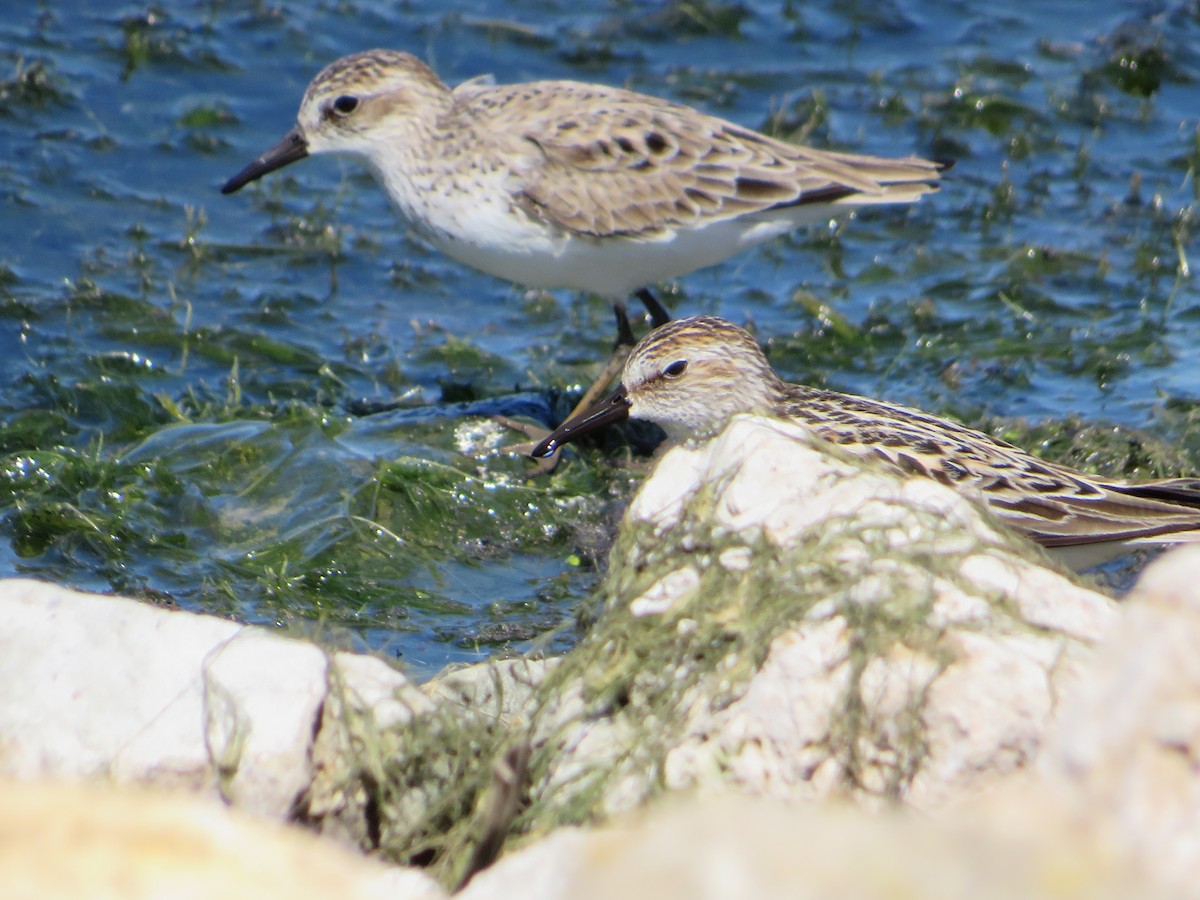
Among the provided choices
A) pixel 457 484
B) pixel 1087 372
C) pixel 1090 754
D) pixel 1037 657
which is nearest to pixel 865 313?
pixel 1087 372

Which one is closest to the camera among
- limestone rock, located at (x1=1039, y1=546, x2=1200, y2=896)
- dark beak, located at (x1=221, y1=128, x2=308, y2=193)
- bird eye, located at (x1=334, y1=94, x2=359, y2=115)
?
limestone rock, located at (x1=1039, y1=546, x2=1200, y2=896)

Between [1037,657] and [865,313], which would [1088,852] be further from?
[865,313]

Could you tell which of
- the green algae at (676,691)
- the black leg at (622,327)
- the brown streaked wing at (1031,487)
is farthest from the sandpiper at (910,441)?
the black leg at (622,327)

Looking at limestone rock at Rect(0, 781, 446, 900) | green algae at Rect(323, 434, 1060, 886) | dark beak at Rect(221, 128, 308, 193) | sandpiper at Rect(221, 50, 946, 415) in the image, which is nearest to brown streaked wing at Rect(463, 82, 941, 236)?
sandpiper at Rect(221, 50, 946, 415)

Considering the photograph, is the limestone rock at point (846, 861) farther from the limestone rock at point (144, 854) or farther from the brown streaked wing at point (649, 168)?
the brown streaked wing at point (649, 168)

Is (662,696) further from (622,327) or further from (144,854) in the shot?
(622,327)

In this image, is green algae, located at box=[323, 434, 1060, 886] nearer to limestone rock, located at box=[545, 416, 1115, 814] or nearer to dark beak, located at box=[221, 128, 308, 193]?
limestone rock, located at box=[545, 416, 1115, 814]

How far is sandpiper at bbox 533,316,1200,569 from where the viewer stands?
5207mm

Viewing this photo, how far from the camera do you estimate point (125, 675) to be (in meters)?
3.75

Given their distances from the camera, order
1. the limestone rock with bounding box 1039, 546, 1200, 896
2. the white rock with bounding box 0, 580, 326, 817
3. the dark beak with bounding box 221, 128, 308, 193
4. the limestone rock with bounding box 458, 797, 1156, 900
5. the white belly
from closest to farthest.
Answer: the limestone rock with bounding box 458, 797, 1156, 900
the limestone rock with bounding box 1039, 546, 1200, 896
the white rock with bounding box 0, 580, 326, 817
the white belly
the dark beak with bounding box 221, 128, 308, 193

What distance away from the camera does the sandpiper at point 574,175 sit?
7.36 meters

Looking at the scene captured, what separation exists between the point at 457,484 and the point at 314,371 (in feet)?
4.94

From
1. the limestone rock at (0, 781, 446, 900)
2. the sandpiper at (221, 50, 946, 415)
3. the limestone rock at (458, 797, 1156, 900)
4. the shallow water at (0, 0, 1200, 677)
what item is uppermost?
the limestone rock at (458, 797, 1156, 900)

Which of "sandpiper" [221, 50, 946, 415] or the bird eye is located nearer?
"sandpiper" [221, 50, 946, 415]
